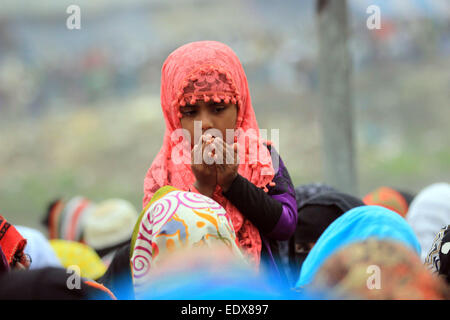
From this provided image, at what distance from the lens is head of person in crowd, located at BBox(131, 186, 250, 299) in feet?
4.54

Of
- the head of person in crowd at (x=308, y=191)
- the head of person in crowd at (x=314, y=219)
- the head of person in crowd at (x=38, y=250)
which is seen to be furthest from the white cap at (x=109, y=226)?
the head of person in crowd at (x=314, y=219)

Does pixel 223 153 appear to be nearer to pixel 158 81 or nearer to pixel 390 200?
pixel 390 200

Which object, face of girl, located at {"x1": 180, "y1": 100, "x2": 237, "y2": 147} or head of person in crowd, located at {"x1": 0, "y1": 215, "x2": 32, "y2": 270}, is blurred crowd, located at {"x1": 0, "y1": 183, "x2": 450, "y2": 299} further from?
face of girl, located at {"x1": 180, "y1": 100, "x2": 237, "y2": 147}

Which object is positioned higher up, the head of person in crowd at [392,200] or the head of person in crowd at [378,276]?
the head of person in crowd at [378,276]

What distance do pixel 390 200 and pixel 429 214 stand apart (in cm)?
59

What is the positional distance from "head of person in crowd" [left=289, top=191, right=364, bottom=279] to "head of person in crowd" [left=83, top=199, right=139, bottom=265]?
4.48 ft

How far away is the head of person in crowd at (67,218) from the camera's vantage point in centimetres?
420

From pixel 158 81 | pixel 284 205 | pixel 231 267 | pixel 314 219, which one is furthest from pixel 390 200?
pixel 158 81

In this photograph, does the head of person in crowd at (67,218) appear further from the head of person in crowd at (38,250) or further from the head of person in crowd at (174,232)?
the head of person in crowd at (174,232)

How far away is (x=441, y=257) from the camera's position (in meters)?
1.70

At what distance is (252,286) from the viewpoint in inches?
46.9

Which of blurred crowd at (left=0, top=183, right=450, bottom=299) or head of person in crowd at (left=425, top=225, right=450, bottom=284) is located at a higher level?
blurred crowd at (left=0, top=183, right=450, bottom=299)

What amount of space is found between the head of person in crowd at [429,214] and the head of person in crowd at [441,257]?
3.96 feet

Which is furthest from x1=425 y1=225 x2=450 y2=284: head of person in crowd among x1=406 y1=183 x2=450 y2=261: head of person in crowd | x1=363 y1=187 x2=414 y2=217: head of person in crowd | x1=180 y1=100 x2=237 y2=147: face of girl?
x1=363 y1=187 x2=414 y2=217: head of person in crowd
